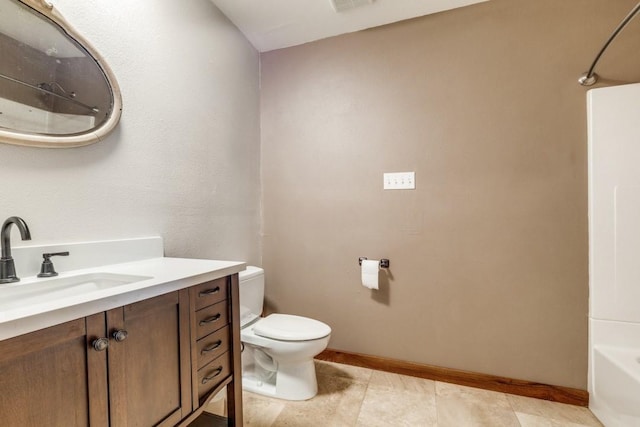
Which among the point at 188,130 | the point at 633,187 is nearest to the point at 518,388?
the point at 633,187

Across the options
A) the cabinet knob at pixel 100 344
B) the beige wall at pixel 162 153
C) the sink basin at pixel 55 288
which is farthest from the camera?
the beige wall at pixel 162 153

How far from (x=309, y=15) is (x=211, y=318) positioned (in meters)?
1.87

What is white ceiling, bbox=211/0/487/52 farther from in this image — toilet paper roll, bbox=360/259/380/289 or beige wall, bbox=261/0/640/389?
toilet paper roll, bbox=360/259/380/289

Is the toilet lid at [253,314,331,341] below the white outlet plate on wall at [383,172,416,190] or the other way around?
below

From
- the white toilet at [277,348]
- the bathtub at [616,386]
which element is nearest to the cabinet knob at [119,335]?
the white toilet at [277,348]

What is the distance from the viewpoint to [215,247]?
70.1 inches

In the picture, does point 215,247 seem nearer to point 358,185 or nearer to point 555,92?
point 358,185

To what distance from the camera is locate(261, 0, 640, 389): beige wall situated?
162 centimetres

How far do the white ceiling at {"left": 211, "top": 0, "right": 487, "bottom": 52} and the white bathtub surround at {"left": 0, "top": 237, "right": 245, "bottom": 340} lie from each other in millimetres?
1523

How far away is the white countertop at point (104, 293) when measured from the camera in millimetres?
551

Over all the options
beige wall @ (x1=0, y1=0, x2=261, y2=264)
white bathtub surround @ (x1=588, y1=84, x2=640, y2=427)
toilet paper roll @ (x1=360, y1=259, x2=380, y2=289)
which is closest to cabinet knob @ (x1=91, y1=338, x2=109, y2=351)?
beige wall @ (x1=0, y1=0, x2=261, y2=264)

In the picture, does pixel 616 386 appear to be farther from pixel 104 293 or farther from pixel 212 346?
pixel 104 293

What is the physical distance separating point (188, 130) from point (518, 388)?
2.40m

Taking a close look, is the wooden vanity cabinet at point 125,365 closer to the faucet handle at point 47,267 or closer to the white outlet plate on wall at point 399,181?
the faucet handle at point 47,267
